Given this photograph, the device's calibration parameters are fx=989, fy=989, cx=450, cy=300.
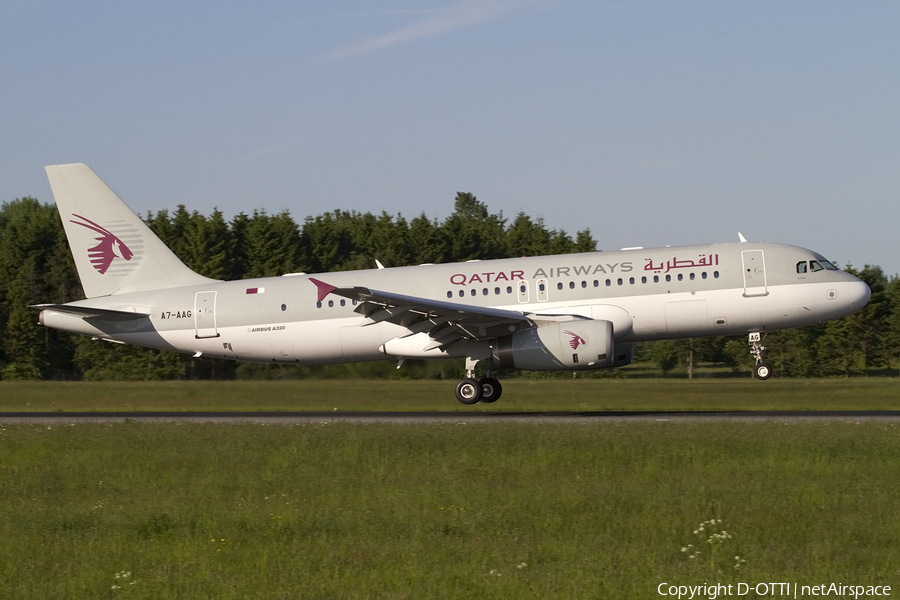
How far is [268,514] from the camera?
12922 millimetres

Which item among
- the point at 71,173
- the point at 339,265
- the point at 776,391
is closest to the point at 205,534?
the point at 71,173

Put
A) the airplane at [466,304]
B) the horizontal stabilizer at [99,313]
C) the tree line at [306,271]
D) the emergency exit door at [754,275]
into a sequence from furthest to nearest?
the tree line at [306,271], the horizontal stabilizer at [99,313], the emergency exit door at [754,275], the airplane at [466,304]

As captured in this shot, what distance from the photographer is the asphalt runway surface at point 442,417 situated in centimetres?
2312

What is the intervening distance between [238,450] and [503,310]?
33.0 feet

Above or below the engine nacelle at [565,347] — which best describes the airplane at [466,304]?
above

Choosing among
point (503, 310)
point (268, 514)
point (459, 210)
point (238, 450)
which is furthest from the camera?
point (459, 210)

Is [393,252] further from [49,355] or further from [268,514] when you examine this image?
[268,514]

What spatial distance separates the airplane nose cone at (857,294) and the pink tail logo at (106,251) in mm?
20798

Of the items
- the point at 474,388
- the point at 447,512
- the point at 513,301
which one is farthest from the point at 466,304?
the point at 447,512

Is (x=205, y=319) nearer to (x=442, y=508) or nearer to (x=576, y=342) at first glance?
(x=576, y=342)

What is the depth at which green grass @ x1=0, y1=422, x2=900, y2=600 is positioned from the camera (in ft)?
32.3

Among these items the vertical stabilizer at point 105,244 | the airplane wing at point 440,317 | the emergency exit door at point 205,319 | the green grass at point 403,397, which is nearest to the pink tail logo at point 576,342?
Result: the airplane wing at point 440,317

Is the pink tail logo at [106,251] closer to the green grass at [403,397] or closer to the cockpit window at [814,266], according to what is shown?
the green grass at [403,397]

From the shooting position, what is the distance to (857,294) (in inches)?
1051
